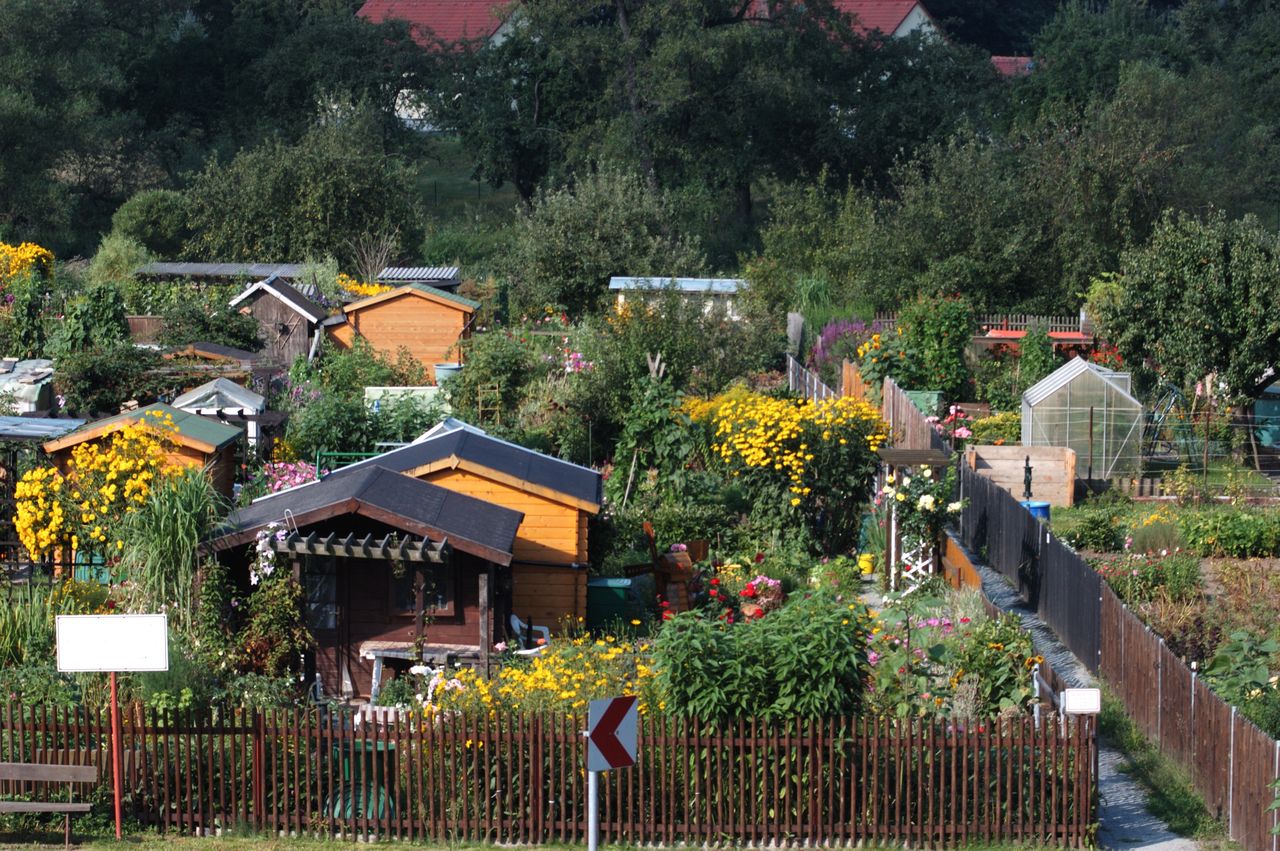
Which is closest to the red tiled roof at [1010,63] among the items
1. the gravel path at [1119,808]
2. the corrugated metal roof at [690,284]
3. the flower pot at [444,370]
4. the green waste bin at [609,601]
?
the corrugated metal roof at [690,284]

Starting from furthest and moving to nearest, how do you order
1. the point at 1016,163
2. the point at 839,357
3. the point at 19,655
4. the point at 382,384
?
the point at 1016,163, the point at 839,357, the point at 382,384, the point at 19,655

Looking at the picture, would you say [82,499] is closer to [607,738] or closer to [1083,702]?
[607,738]

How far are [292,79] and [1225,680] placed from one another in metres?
55.5

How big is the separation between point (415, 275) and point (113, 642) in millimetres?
33041

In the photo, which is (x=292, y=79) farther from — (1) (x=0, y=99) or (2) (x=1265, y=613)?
(2) (x=1265, y=613)

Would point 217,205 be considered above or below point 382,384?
above

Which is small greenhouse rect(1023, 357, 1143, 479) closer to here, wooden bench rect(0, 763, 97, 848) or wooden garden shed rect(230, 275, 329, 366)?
wooden garden shed rect(230, 275, 329, 366)

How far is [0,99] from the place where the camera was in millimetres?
52094

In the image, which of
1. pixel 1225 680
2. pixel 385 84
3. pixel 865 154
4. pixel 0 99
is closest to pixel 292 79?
pixel 385 84

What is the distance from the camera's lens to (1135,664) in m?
15.5

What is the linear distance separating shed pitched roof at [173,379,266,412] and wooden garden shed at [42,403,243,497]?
262 cm

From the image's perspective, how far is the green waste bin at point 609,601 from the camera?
62.1 ft

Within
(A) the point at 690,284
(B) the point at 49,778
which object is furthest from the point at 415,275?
(B) the point at 49,778

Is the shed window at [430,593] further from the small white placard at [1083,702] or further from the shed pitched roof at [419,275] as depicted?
the shed pitched roof at [419,275]
